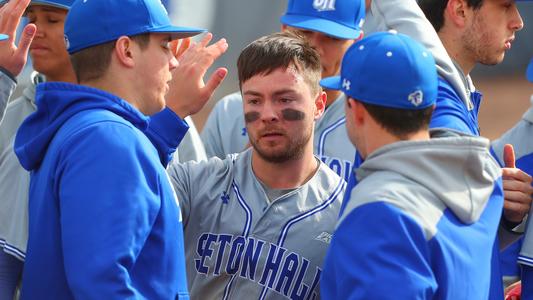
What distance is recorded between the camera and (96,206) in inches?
131

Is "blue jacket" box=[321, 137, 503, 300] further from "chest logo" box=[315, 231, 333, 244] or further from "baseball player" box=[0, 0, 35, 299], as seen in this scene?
"baseball player" box=[0, 0, 35, 299]

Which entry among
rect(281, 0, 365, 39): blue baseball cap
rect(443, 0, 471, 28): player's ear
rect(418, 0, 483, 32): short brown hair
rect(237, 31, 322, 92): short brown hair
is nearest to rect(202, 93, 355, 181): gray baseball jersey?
rect(281, 0, 365, 39): blue baseball cap

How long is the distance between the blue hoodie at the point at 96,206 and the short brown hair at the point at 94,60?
10 cm

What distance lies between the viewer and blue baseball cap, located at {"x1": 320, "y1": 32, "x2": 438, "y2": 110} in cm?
335

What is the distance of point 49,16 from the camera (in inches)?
197

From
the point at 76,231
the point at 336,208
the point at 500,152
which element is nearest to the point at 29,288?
the point at 76,231

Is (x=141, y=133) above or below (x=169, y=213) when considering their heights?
above

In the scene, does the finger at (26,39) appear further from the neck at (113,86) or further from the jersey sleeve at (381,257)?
the jersey sleeve at (381,257)

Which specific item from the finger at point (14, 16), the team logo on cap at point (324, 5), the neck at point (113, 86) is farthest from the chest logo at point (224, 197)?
the team logo on cap at point (324, 5)

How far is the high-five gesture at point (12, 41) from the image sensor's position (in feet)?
13.8

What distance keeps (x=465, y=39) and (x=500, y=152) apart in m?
1.15

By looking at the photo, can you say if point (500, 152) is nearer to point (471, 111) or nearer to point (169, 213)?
point (471, 111)

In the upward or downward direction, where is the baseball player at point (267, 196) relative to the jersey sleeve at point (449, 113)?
downward

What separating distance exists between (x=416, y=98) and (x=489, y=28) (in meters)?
1.40
